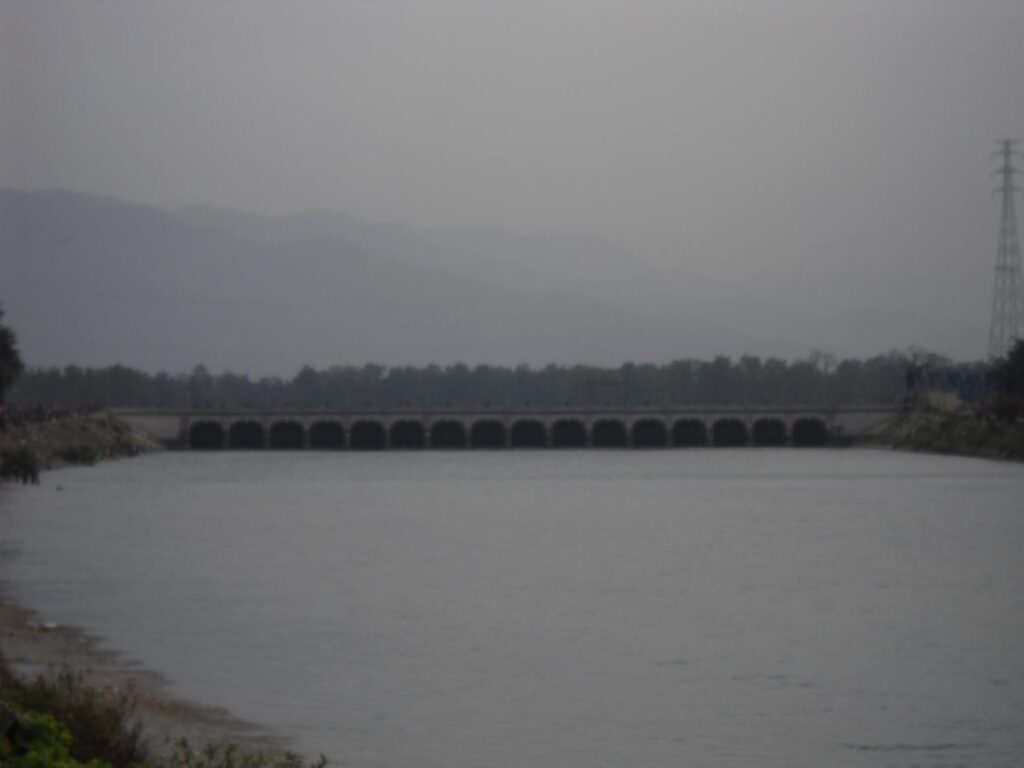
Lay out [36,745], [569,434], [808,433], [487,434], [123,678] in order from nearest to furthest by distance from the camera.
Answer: [36,745] → [123,678] → [808,433] → [569,434] → [487,434]

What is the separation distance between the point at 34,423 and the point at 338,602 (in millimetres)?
81171

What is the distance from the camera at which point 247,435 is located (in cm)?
16850

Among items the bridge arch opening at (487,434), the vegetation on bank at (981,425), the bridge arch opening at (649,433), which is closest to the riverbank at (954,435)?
the vegetation on bank at (981,425)

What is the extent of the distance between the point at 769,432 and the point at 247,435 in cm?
5209

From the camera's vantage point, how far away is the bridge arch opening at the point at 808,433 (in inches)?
6452

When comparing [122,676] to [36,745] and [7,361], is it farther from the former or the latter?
[7,361]

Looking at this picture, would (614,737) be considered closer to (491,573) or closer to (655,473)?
(491,573)

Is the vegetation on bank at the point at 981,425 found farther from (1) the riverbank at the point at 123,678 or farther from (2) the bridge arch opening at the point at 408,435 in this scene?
(1) the riverbank at the point at 123,678

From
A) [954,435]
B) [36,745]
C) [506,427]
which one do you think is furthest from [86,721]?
[506,427]

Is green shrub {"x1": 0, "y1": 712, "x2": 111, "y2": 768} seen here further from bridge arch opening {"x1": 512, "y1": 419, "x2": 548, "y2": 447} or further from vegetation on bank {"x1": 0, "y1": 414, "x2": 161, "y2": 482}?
bridge arch opening {"x1": 512, "y1": 419, "x2": 548, "y2": 447}

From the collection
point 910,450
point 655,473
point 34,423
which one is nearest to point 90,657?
point 655,473

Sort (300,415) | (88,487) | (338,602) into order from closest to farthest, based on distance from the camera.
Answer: (338,602) → (88,487) → (300,415)

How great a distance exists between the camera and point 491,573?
46125 mm

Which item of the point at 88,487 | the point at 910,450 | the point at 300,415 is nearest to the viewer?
the point at 88,487
